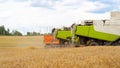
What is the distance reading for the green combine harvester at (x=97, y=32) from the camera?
28.2 metres

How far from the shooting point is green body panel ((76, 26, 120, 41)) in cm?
2821

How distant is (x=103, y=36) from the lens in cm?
2847

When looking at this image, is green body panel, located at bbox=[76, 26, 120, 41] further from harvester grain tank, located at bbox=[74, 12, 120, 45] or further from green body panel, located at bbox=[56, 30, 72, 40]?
green body panel, located at bbox=[56, 30, 72, 40]

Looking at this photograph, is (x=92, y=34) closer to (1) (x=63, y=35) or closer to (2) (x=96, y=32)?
(2) (x=96, y=32)

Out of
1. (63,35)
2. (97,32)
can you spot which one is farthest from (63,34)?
(97,32)

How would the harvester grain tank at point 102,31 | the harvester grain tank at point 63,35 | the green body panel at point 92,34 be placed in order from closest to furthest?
1. the harvester grain tank at point 102,31
2. the green body panel at point 92,34
3. the harvester grain tank at point 63,35

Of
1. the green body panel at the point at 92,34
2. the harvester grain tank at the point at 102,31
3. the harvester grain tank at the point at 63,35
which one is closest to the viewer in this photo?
the harvester grain tank at the point at 102,31

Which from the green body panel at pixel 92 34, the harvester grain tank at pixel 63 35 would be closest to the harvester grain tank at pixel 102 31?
the green body panel at pixel 92 34

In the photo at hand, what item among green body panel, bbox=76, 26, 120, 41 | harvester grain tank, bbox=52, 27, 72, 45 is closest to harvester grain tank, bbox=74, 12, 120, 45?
green body panel, bbox=76, 26, 120, 41

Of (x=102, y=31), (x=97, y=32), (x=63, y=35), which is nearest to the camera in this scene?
(x=102, y=31)

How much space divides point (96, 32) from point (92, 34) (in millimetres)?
380

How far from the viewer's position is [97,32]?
2867 centimetres

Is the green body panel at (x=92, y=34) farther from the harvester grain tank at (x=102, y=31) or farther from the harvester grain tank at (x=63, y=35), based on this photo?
the harvester grain tank at (x=63, y=35)

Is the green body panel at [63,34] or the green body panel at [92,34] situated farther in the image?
the green body panel at [63,34]
